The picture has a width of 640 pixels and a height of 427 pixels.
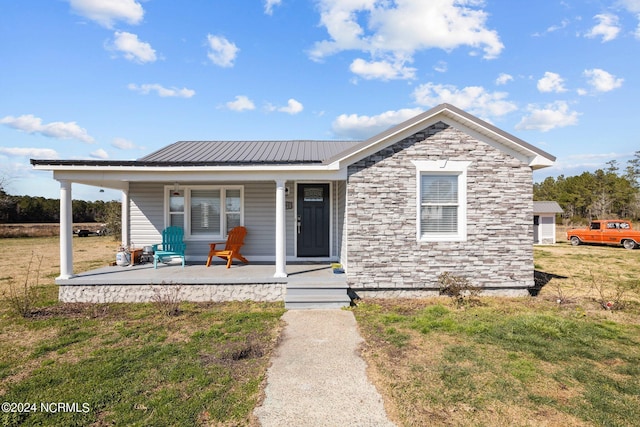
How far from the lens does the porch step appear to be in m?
6.66

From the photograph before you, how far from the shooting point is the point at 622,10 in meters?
8.23

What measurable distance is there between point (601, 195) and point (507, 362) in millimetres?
43242

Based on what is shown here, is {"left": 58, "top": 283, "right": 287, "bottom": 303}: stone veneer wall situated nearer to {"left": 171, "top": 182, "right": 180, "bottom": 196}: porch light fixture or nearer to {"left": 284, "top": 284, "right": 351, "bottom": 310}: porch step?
{"left": 284, "top": 284, "right": 351, "bottom": 310}: porch step

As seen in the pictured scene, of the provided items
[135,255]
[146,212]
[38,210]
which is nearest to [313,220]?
[146,212]

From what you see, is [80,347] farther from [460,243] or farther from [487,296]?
[487,296]

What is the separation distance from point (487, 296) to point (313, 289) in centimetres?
398

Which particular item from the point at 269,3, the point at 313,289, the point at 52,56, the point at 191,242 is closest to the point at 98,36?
the point at 52,56

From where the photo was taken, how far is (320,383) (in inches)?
143

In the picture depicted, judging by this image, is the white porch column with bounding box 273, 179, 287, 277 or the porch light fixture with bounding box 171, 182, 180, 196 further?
the porch light fixture with bounding box 171, 182, 180, 196

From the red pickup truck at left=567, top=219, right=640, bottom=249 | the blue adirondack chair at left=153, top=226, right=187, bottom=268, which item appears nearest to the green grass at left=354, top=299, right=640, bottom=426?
the blue adirondack chair at left=153, top=226, right=187, bottom=268

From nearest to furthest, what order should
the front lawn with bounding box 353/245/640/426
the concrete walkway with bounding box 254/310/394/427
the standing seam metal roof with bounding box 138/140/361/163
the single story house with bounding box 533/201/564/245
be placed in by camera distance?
the concrete walkway with bounding box 254/310/394/427
the front lawn with bounding box 353/245/640/426
the standing seam metal roof with bounding box 138/140/361/163
the single story house with bounding box 533/201/564/245

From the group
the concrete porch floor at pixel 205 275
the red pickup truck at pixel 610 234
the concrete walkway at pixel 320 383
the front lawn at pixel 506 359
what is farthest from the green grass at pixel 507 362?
the red pickup truck at pixel 610 234

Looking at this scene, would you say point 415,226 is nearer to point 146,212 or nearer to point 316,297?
point 316,297

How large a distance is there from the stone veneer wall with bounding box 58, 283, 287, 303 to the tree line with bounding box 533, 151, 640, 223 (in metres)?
41.0
